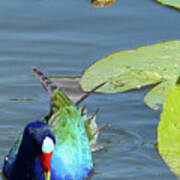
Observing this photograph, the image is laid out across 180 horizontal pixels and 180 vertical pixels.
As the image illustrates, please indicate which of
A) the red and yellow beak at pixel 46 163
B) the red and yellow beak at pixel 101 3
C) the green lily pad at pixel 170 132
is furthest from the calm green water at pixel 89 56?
the red and yellow beak at pixel 46 163

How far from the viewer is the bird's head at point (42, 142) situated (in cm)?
546

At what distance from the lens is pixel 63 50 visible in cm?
786

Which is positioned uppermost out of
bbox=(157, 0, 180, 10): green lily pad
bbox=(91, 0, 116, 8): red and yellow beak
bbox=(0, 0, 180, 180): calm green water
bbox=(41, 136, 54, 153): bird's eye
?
bbox=(157, 0, 180, 10): green lily pad

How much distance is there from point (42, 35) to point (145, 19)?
3.67ft

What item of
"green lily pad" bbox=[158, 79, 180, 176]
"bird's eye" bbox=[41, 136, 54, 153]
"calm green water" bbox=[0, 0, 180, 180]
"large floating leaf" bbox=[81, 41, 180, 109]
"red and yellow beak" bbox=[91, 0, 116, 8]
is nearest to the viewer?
"bird's eye" bbox=[41, 136, 54, 153]

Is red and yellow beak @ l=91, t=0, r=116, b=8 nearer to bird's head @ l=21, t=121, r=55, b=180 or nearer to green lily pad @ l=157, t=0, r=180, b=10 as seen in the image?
green lily pad @ l=157, t=0, r=180, b=10

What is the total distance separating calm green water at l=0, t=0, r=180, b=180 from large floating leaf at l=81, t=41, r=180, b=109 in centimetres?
32

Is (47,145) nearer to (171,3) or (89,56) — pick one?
(89,56)

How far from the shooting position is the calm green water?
623 centimetres

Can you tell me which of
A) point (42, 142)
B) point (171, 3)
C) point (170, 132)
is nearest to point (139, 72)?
point (170, 132)

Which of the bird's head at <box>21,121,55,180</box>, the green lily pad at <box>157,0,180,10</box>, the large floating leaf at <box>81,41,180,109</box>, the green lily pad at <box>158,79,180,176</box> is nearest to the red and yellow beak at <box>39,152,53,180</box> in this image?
the bird's head at <box>21,121,55,180</box>

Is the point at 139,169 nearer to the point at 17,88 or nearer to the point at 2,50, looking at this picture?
the point at 17,88

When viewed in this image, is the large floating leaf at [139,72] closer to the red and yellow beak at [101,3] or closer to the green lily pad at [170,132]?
the green lily pad at [170,132]

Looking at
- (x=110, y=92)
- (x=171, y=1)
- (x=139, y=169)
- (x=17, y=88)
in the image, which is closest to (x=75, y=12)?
(x=171, y=1)
